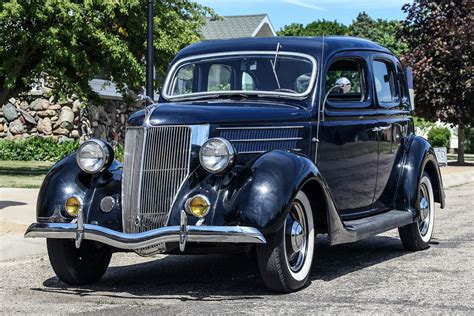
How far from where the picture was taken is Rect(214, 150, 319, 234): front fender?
6738 mm

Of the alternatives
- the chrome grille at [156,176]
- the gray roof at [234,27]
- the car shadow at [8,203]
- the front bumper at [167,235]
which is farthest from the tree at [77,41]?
the gray roof at [234,27]

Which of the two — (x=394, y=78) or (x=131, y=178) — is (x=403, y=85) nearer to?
(x=394, y=78)

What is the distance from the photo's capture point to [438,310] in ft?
21.1

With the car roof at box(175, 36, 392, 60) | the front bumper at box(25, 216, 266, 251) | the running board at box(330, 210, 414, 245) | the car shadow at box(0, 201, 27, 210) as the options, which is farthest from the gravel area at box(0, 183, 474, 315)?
the car shadow at box(0, 201, 27, 210)

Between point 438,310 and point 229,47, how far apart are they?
11.6 ft

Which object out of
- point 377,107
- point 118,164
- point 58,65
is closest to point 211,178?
point 118,164

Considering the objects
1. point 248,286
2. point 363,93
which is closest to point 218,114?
point 248,286

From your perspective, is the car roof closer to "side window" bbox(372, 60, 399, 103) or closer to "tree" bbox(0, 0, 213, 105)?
"side window" bbox(372, 60, 399, 103)

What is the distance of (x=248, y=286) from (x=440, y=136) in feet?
130

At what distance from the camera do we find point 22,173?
20.6 m

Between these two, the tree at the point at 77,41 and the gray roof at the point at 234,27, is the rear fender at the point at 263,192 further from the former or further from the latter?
the gray roof at the point at 234,27

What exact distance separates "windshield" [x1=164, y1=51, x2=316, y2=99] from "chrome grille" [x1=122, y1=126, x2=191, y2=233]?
1284 mm

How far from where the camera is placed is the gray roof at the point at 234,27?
41.8m

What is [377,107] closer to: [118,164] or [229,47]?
[229,47]
